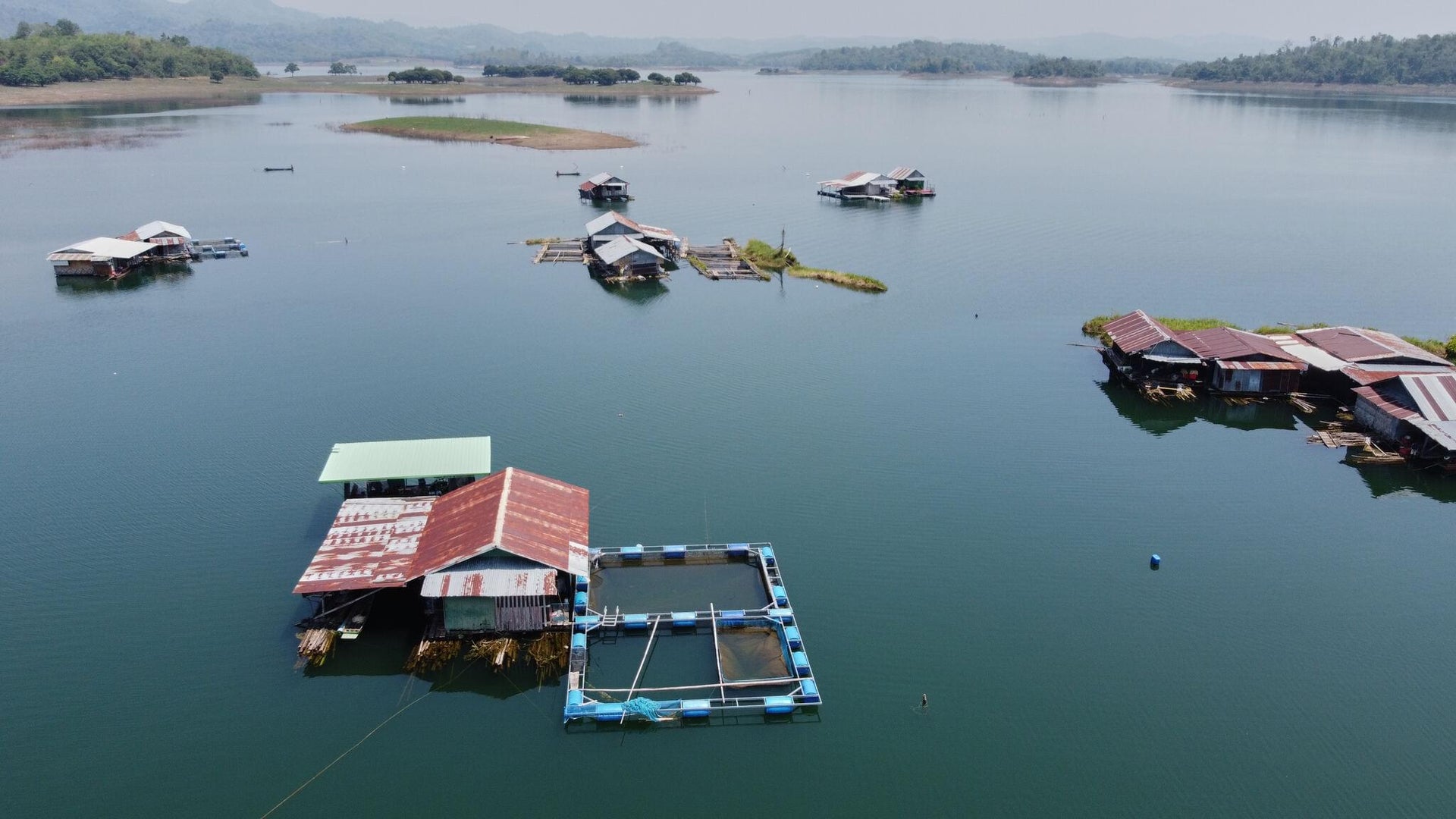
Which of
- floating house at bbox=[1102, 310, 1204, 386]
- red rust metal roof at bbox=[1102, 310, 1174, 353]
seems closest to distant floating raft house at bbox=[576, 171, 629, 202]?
red rust metal roof at bbox=[1102, 310, 1174, 353]

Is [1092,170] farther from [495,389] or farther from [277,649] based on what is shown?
[277,649]

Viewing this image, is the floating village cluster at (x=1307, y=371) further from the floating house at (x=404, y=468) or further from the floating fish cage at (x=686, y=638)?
the floating house at (x=404, y=468)

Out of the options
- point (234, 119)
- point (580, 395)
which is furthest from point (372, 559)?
point (234, 119)

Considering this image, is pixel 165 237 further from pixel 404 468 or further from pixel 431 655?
pixel 431 655

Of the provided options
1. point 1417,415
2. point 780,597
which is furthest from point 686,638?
point 1417,415

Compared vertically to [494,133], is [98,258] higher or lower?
lower
